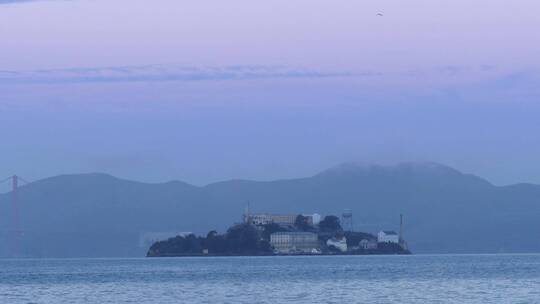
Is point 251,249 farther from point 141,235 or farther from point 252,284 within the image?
point 252,284

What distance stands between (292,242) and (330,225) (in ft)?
25.1

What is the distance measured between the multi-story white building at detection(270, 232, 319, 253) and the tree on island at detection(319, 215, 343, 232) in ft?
11.3

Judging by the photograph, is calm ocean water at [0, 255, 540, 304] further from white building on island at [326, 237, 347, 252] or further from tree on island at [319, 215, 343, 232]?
tree on island at [319, 215, 343, 232]

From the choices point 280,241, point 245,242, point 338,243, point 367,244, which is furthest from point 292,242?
point 367,244

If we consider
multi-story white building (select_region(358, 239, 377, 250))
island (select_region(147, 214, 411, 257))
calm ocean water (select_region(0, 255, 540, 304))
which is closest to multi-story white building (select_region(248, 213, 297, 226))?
island (select_region(147, 214, 411, 257))

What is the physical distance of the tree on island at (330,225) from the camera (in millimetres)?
159725

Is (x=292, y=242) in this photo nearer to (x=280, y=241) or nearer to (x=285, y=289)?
(x=280, y=241)

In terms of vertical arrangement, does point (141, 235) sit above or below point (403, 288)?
above

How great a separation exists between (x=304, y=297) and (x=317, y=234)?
344 ft

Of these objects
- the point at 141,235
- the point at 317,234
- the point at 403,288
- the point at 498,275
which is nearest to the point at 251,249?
the point at 317,234

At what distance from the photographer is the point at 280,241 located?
154250 millimetres

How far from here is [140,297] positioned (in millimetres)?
56938

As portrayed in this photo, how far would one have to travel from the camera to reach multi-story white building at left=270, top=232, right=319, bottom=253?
153625 mm

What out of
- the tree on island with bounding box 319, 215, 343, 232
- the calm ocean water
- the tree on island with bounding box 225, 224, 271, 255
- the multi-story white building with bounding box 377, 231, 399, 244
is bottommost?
the calm ocean water
